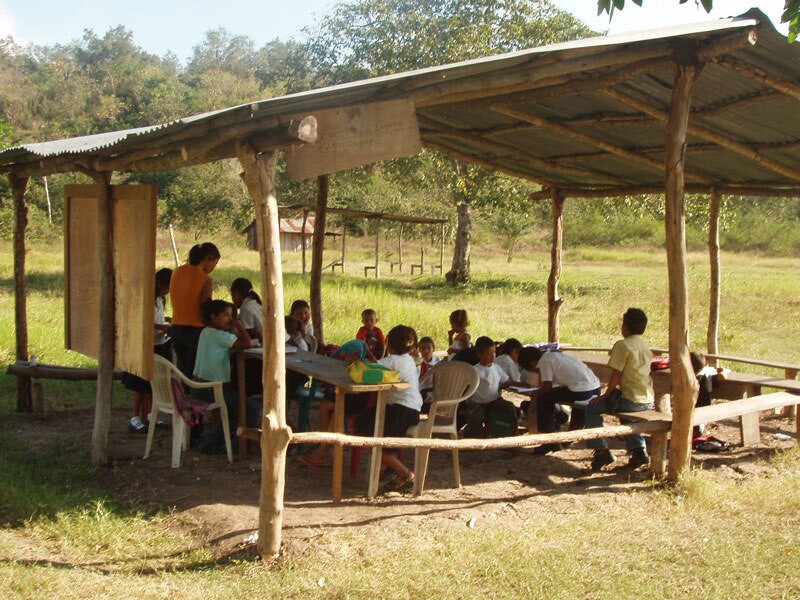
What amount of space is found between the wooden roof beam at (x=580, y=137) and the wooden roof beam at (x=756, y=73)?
163cm

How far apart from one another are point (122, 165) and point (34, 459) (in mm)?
2399

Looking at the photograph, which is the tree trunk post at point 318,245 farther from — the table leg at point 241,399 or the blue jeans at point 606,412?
the blue jeans at point 606,412

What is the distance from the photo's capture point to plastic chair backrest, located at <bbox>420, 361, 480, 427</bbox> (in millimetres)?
6020

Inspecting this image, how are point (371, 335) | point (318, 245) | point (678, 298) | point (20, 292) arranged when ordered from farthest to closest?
point (318, 245), point (20, 292), point (371, 335), point (678, 298)

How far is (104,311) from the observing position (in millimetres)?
6227

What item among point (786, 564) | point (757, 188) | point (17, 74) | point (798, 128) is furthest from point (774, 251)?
point (17, 74)

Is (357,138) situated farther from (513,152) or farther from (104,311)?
(513,152)

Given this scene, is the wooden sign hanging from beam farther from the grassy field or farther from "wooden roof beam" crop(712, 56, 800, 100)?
the grassy field

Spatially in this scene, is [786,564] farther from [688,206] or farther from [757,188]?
[688,206]

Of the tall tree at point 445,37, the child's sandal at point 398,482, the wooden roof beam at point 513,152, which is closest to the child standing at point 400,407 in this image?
the child's sandal at point 398,482

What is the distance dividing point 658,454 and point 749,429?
1.72 meters

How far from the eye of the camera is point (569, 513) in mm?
5461

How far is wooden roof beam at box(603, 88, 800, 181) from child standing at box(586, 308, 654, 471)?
1.46m

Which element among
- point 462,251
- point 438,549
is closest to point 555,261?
point 438,549
